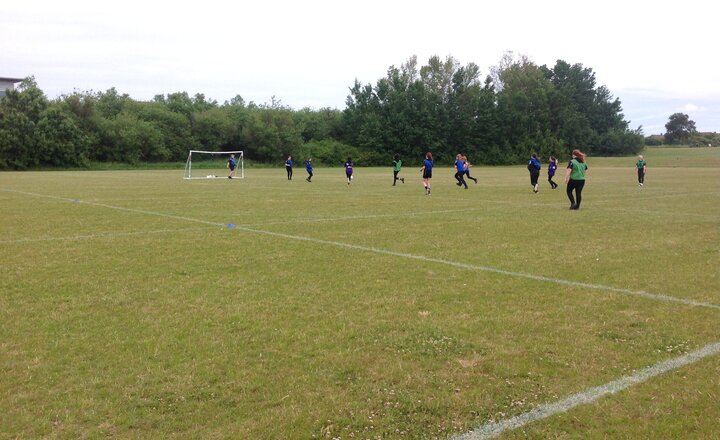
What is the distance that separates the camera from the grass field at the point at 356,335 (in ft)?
12.9

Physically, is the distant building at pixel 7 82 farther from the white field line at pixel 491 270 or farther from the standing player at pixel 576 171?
the standing player at pixel 576 171

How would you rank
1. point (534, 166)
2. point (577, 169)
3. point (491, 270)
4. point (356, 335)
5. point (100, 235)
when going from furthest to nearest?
point (534, 166)
point (577, 169)
point (100, 235)
point (491, 270)
point (356, 335)

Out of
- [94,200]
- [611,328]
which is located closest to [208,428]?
[611,328]

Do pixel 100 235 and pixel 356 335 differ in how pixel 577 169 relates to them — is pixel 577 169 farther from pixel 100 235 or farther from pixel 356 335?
pixel 356 335

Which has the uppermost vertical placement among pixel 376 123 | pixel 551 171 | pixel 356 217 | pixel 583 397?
pixel 376 123

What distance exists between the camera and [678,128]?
162250 mm

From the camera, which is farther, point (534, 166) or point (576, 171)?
point (534, 166)

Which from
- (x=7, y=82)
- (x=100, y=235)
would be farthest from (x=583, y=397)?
(x=7, y=82)

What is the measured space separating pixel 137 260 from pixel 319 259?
306 cm

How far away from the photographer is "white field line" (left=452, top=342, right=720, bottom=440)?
3.75 m

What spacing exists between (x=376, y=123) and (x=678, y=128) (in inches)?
4531

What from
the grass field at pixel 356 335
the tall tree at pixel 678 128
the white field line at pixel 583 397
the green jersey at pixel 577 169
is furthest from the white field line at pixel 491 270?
the tall tree at pixel 678 128

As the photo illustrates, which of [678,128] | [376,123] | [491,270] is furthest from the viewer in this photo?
[678,128]

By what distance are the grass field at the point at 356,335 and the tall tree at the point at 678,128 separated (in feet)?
549
